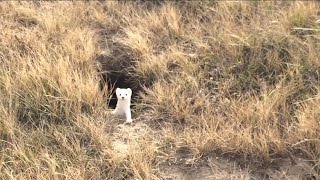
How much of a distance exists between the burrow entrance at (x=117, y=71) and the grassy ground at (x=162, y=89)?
1cm

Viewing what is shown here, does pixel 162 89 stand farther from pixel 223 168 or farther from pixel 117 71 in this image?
pixel 223 168

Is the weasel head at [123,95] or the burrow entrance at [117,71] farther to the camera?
the burrow entrance at [117,71]

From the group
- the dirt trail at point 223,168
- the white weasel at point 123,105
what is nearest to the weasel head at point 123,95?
the white weasel at point 123,105

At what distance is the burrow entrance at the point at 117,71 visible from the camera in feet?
14.9

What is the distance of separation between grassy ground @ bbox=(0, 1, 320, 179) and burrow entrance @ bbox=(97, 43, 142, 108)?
1 centimetres

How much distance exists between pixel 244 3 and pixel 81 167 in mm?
2858

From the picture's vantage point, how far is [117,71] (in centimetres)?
467

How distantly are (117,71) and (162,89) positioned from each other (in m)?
0.71

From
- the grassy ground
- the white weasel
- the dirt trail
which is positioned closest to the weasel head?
the white weasel

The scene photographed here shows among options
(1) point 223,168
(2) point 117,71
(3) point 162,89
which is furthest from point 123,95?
(1) point 223,168

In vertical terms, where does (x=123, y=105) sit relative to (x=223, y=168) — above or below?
above

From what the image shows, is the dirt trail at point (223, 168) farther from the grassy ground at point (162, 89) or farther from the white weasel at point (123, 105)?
the white weasel at point (123, 105)

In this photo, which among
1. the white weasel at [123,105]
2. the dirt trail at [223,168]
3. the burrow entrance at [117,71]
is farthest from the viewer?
the burrow entrance at [117,71]

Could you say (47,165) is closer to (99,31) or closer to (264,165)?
(264,165)
